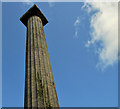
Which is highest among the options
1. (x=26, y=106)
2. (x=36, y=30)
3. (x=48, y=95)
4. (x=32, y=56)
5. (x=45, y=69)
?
(x=36, y=30)

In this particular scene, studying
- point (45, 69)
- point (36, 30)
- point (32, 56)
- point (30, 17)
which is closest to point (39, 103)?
point (45, 69)

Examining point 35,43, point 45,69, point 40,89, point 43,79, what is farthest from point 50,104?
point 35,43

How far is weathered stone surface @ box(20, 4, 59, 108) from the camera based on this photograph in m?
9.78

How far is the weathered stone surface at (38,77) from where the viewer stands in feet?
32.1

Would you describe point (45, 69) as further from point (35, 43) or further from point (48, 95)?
point (35, 43)

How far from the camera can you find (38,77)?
35.9 ft

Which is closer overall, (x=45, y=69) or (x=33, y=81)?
(x=33, y=81)

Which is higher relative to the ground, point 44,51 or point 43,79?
point 44,51

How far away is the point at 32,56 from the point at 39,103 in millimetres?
4730

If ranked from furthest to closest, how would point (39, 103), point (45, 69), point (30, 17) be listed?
1. point (30, 17)
2. point (45, 69)
3. point (39, 103)

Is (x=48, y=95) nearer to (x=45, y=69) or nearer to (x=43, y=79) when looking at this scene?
(x=43, y=79)

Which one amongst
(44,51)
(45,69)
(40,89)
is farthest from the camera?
(44,51)

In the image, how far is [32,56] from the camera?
12734 millimetres

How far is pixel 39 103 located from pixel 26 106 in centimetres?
107
